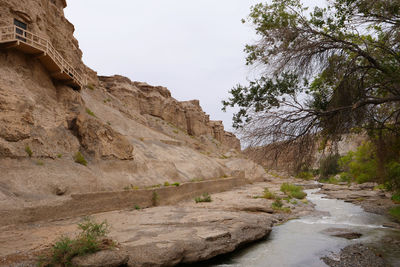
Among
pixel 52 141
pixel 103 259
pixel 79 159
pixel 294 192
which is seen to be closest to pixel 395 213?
pixel 294 192

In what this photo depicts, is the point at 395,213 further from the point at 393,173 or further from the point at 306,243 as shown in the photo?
the point at 306,243

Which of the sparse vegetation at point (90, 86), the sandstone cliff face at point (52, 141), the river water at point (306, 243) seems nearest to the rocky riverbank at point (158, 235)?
the river water at point (306, 243)

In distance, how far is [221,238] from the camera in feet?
32.4

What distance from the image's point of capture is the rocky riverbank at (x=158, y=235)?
7586 millimetres

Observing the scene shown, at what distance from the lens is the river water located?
920cm

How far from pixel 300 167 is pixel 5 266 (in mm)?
7204

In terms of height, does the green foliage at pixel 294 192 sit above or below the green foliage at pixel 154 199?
below

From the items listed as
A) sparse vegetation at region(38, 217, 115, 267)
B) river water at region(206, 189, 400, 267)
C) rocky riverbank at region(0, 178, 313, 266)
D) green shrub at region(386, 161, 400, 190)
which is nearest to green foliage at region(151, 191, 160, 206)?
rocky riverbank at region(0, 178, 313, 266)

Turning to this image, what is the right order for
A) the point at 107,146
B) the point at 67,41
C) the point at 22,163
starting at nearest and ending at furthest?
the point at 22,163
the point at 107,146
the point at 67,41

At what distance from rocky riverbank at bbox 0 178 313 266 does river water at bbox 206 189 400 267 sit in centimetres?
50

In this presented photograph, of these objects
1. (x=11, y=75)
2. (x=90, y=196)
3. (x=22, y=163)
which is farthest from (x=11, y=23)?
(x=90, y=196)

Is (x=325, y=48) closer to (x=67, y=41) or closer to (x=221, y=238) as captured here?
(x=221, y=238)

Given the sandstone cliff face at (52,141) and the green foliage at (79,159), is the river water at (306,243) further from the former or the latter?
the green foliage at (79,159)

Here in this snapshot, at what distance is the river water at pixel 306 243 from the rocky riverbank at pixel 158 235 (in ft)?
1.63
